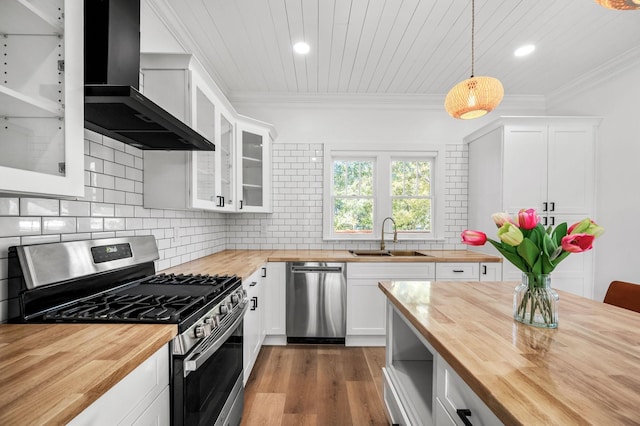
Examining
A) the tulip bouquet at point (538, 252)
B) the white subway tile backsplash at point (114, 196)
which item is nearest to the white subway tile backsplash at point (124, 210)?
the white subway tile backsplash at point (114, 196)

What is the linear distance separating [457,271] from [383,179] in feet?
4.46

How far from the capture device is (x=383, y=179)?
3.74 m

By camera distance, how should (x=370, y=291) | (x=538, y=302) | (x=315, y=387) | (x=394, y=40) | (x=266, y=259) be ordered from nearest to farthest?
1. (x=538, y=302)
2. (x=315, y=387)
3. (x=394, y=40)
4. (x=266, y=259)
5. (x=370, y=291)

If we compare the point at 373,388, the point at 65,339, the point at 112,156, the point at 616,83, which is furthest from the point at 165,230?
the point at 616,83

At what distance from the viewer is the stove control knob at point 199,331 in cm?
121

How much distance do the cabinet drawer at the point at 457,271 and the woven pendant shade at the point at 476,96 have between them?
66.8 inches

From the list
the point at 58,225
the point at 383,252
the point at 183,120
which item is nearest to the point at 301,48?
the point at 183,120

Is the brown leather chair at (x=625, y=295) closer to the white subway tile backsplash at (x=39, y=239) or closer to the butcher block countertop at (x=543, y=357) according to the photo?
the butcher block countertop at (x=543, y=357)

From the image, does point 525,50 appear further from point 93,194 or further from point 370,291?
point 93,194

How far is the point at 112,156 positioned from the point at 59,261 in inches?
27.5

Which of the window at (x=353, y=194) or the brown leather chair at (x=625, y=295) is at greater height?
the window at (x=353, y=194)

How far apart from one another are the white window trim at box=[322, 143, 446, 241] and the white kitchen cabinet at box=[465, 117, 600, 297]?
72cm

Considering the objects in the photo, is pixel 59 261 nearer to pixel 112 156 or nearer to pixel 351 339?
pixel 112 156

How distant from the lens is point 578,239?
3.46 feet
